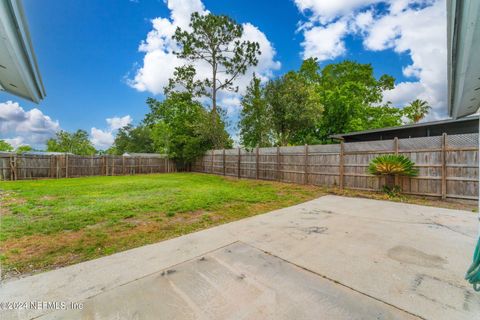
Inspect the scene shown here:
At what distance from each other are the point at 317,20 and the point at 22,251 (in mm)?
13992

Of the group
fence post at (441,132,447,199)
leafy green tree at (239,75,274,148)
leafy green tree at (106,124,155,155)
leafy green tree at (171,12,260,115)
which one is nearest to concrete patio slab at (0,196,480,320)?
fence post at (441,132,447,199)

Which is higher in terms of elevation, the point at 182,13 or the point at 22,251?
the point at 182,13

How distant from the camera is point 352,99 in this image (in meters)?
16.4

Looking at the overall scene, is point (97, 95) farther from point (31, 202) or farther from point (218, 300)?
point (218, 300)

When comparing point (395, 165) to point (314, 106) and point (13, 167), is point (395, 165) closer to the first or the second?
point (314, 106)

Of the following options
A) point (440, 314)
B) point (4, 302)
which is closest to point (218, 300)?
point (440, 314)

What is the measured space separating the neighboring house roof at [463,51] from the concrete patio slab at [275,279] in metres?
1.95

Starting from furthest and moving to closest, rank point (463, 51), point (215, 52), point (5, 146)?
point (5, 146)
point (215, 52)
point (463, 51)

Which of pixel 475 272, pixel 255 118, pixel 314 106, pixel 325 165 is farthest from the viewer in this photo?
pixel 255 118

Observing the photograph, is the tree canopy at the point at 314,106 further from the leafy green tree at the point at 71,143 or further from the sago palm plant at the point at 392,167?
the leafy green tree at the point at 71,143

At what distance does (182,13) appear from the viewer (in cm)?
1399

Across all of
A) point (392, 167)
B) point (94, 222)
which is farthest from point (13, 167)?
point (392, 167)

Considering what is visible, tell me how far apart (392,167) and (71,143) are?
141ft

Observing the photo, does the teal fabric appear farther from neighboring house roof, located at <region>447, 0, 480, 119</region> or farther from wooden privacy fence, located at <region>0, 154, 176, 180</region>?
wooden privacy fence, located at <region>0, 154, 176, 180</region>
